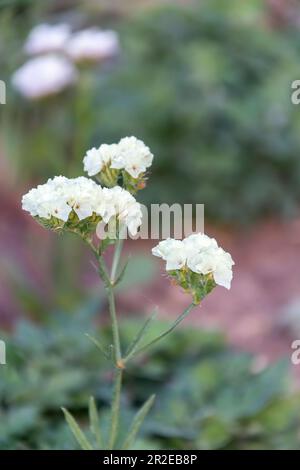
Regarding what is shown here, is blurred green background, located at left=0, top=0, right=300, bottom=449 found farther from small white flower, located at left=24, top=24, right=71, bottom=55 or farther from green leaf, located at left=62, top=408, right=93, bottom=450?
A: green leaf, located at left=62, top=408, right=93, bottom=450

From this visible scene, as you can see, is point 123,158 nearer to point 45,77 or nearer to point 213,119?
point 45,77

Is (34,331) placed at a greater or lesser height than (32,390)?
greater

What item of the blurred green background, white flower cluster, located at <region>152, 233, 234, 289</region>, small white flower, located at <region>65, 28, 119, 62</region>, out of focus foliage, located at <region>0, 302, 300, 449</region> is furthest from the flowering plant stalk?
the blurred green background

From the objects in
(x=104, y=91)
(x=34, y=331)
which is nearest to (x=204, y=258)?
(x=34, y=331)

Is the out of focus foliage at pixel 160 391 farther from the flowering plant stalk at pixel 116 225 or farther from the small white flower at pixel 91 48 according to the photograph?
the small white flower at pixel 91 48

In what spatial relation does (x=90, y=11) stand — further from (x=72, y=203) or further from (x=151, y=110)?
(x=72, y=203)
